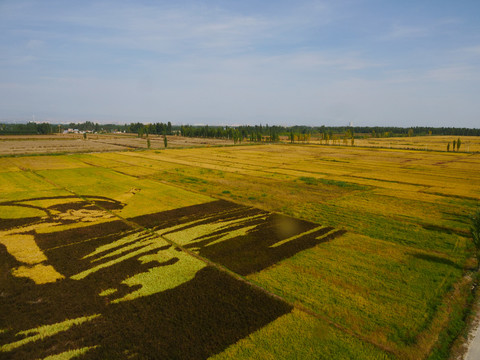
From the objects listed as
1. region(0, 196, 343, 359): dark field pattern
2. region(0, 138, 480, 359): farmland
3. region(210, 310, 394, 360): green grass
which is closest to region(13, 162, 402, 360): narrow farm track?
region(0, 138, 480, 359): farmland

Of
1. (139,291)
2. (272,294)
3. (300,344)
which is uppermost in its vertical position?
(272,294)

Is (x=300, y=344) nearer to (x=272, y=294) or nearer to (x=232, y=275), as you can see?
(x=272, y=294)

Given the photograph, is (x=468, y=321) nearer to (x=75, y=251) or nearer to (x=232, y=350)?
(x=232, y=350)

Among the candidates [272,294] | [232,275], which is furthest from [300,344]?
[232,275]

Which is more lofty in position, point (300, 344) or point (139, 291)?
point (139, 291)

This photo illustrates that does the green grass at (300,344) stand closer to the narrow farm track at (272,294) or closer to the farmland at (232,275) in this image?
the farmland at (232,275)

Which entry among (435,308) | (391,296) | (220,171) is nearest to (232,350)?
(391,296)

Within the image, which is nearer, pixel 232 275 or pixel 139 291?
pixel 139 291
